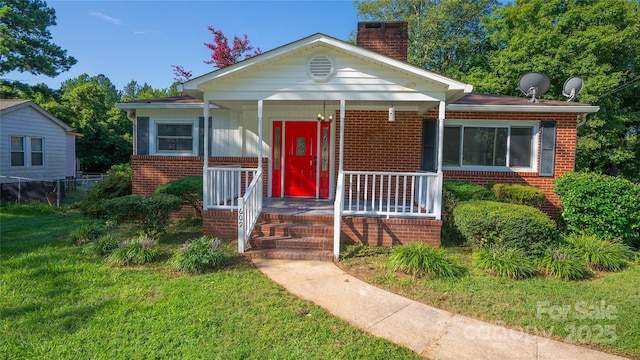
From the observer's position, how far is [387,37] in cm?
884

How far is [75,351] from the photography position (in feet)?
9.42

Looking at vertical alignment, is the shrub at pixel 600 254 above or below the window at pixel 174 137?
below

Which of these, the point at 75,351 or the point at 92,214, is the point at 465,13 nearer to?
the point at 92,214

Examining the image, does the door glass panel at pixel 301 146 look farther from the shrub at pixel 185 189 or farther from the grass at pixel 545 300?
the grass at pixel 545 300

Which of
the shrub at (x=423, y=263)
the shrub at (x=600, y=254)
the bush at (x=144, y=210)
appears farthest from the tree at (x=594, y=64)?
the bush at (x=144, y=210)

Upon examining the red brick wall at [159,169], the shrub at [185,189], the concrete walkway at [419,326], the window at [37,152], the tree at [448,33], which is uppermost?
the tree at [448,33]

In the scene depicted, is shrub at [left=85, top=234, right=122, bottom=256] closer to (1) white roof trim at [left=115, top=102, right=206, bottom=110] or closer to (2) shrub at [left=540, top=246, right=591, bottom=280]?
(1) white roof trim at [left=115, top=102, right=206, bottom=110]

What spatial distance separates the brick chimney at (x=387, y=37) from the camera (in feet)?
28.9

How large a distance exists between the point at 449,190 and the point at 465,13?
825 inches

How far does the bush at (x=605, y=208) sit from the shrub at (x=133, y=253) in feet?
27.1

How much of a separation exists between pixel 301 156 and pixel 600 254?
20.9ft

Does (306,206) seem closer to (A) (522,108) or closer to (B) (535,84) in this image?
(A) (522,108)

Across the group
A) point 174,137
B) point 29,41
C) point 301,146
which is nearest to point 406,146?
point 301,146

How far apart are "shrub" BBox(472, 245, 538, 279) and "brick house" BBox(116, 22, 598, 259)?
139 cm
